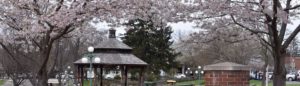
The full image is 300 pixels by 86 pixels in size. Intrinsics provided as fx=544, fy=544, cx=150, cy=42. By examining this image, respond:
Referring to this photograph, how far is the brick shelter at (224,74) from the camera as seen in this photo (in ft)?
→ 25.7

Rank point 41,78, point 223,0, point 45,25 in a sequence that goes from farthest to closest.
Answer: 1. point 41,78
2. point 45,25
3. point 223,0

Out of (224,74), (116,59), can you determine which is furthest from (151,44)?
(224,74)

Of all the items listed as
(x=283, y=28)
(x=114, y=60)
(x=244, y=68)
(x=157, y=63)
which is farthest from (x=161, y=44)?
(x=244, y=68)

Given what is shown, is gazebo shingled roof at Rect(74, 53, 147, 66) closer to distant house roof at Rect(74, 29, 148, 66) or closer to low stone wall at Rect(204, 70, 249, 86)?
distant house roof at Rect(74, 29, 148, 66)

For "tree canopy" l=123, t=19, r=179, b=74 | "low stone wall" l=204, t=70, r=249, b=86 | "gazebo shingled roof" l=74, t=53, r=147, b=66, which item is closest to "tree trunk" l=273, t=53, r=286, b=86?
"low stone wall" l=204, t=70, r=249, b=86

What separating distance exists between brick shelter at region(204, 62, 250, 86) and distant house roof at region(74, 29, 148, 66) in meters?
19.6

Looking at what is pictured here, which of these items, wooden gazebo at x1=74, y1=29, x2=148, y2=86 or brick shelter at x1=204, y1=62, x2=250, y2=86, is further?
wooden gazebo at x1=74, y1=29, x2=148, y2=86

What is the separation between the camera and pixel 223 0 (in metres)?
13.8

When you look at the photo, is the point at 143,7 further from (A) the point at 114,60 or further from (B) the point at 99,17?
(A) the point at 114,60

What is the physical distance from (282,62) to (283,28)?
95cm

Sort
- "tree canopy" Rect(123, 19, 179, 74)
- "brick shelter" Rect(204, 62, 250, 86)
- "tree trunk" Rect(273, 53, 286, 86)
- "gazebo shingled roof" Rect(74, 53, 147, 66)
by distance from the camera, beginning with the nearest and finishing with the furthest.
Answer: "brick shelter" Rect(204, 62, 250, 86), "tree trunk" Rect(273, 53, 286, 86), "gazebo shingled roof" Rect(74, 53, 147, 66), "tree canopy" Rect(123, 19, 179, 74)

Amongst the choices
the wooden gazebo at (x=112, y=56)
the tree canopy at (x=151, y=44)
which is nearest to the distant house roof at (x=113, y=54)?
the wooden gazebo at (x=112, y=56)

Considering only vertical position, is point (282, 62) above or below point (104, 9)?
below

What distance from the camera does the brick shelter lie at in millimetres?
7820
